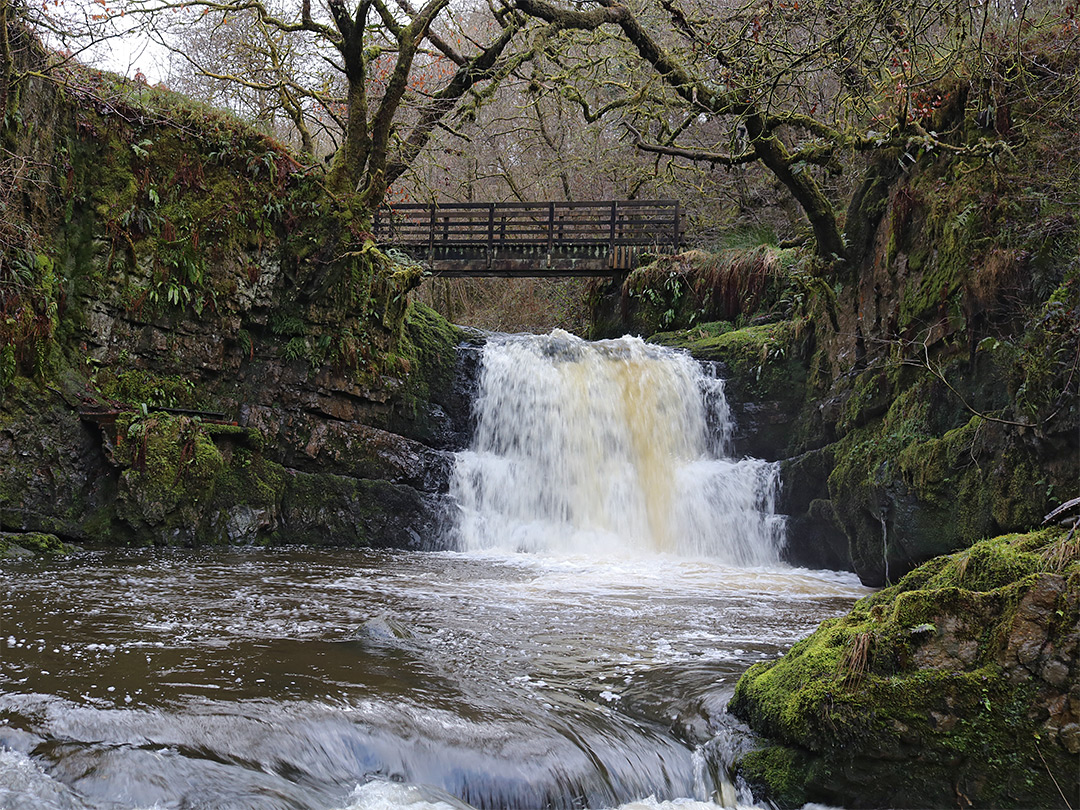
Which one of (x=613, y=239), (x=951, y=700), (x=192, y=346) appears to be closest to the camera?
(x=951, y=700)

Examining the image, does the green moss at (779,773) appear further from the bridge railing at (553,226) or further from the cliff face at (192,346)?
the bridge railing at (553,226)

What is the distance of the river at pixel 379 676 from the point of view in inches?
121

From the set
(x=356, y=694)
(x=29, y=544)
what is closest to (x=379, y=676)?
(x=356, y=694)

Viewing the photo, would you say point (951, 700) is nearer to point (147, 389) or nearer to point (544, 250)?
point (147, 389)

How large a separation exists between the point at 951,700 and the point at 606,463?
29.7ft

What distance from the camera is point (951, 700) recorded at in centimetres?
304

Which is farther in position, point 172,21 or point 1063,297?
point 172,21

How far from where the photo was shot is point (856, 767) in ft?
10.3

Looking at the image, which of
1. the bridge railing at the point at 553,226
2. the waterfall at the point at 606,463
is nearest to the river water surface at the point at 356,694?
the waterfall at the point at 606,463

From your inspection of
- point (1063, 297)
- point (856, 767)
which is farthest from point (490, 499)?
point (856, 767)

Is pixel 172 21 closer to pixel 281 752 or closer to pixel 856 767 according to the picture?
pixel 281 752

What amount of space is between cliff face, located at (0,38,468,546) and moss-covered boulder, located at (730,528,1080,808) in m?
7.83

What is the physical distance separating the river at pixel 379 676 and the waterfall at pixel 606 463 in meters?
1.17

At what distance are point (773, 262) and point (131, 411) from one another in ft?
37.1
